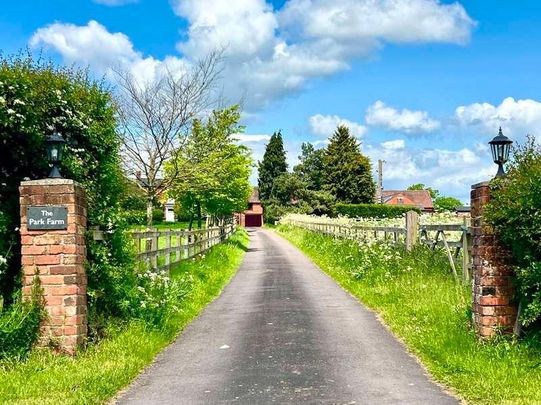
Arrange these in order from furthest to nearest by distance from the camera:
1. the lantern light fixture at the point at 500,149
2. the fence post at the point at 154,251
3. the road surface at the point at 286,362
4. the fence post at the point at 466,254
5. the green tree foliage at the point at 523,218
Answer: the fence post at the point at 154,251
the fence post at the point at 466,254
the lantern light fixture at the point at 500,149
the green tree foliage at the point at 523,218
the road surface at the point at 286,362

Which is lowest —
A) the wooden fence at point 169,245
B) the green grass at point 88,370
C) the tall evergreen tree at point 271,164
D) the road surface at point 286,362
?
the road surface at point 286,362

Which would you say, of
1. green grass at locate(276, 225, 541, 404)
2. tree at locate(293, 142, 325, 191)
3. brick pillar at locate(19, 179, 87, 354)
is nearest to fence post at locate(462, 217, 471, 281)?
green grass at locate(276, 225, 541, 404)

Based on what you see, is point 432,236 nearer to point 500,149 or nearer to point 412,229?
point 412,229

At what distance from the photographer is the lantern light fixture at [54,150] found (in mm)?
7892

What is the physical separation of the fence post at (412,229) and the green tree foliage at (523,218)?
7572 millimetres

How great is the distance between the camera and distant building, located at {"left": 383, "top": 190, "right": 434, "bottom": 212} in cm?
11119

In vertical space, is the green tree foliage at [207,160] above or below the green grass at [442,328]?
above

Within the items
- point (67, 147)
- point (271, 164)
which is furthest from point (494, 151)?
point (271, 164)

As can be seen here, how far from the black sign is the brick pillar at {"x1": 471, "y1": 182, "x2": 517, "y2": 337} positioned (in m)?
5.38

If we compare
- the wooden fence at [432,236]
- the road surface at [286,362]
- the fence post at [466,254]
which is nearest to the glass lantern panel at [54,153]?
the road surface at [286,362]

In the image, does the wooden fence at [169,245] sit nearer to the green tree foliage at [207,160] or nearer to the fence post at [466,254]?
the green tree foliage at [207,160]

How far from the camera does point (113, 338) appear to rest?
8492 mm

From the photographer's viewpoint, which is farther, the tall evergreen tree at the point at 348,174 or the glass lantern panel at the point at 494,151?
the tall evergreen tree at the point at 348,174

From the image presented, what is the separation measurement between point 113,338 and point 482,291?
195 inches
